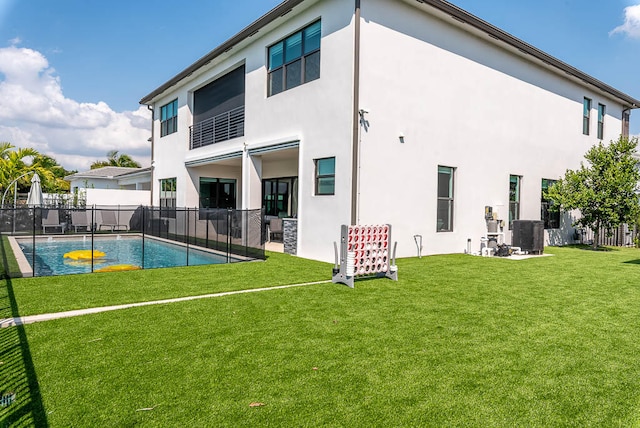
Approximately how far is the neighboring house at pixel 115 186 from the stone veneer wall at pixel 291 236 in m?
16.2

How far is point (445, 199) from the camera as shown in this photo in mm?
12750

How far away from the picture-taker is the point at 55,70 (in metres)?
22.3

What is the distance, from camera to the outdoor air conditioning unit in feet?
43.3

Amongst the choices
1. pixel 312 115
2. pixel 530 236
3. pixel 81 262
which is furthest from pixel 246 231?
pixel 530 236

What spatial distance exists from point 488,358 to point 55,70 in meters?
26.6

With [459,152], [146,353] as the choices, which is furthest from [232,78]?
[146,353]

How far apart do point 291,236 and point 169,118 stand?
540 inches

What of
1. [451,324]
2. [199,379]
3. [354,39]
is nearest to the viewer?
[199,379]

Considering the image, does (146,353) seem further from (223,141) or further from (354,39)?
(223,141)

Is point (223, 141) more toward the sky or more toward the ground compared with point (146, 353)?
more toward the sky

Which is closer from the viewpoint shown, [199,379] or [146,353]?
[199,379]

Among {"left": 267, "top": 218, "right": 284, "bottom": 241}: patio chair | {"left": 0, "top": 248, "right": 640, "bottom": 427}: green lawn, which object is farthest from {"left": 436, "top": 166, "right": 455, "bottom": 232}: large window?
{"left": 267, "top": 218, "right": 284, "bottom": 241}: patio chair

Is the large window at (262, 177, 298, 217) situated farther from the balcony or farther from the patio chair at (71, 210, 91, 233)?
the patio chair at (71, 210, 91, 233)

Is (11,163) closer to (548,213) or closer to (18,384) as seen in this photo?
(18,384)
